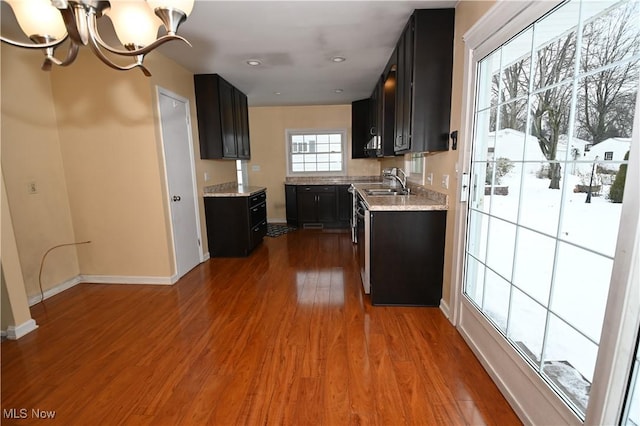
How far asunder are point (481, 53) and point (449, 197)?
40.3 inches

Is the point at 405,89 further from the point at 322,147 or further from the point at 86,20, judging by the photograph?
the point at 322,147

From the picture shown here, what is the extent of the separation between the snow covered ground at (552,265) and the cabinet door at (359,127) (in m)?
4.20

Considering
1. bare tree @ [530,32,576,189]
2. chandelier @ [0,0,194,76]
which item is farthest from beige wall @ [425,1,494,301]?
chandelier @ [0,0,194,76]

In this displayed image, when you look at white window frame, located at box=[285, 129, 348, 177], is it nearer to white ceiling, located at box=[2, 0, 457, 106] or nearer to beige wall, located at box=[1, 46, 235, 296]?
white ceiling, located at box=[2, 0, 457, 106]

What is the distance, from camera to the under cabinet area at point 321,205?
570 centimetres

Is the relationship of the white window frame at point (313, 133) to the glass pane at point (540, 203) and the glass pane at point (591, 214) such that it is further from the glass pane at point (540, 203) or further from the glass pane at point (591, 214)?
the glass pane at point (591, 214)

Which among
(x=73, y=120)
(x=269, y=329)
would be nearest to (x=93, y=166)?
(x=73, y=120)

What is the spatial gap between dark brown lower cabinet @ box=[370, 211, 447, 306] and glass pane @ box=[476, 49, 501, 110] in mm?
907

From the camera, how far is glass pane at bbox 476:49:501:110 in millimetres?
1780

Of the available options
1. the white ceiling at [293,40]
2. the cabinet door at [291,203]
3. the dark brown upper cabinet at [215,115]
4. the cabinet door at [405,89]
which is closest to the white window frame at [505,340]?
the cabinet door at [405,89]

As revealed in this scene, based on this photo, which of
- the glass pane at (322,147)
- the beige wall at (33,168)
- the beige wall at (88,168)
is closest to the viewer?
the beige wall at (33,168)

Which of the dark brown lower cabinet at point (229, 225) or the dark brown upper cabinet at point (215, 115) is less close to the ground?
the dark brown upper cabinet at point (215, 115)

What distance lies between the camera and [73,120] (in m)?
3.03

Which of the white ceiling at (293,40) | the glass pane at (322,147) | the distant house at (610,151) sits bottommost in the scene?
the distant house at (610,151)
